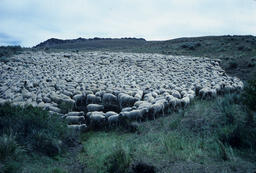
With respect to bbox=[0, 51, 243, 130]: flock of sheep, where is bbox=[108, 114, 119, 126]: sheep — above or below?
below

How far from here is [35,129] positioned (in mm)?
6422

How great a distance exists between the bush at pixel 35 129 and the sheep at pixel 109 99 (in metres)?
3.21

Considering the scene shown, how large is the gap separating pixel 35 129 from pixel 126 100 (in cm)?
434

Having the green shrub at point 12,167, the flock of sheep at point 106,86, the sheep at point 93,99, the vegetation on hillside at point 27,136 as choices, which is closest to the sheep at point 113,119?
the flock of sheep at point 106,86

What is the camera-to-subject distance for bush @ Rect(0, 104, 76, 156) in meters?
6.07

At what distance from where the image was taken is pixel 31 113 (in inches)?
276

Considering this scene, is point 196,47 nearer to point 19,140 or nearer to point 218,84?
point 218,84

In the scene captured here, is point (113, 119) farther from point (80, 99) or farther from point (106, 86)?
point (106, 86)

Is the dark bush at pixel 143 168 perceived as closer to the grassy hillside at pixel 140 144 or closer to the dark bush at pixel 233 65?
the grassy hillside at pixel 140 144

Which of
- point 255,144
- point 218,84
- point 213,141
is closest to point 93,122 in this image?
point 213,141

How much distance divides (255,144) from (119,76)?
9572mm

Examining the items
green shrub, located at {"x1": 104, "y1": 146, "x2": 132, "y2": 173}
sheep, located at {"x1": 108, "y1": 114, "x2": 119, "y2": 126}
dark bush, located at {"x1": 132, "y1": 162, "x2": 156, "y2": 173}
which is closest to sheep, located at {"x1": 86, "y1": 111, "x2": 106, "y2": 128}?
sheep, located at {"x1": 108, "y1": 114, "x2": 119, "y2": 126}

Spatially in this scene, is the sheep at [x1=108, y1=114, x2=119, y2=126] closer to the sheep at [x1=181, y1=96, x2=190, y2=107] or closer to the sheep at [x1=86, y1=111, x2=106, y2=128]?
the sheep at [x1=86, y1=111, x2=106, y2=128]

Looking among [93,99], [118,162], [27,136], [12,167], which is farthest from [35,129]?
[93,99]
